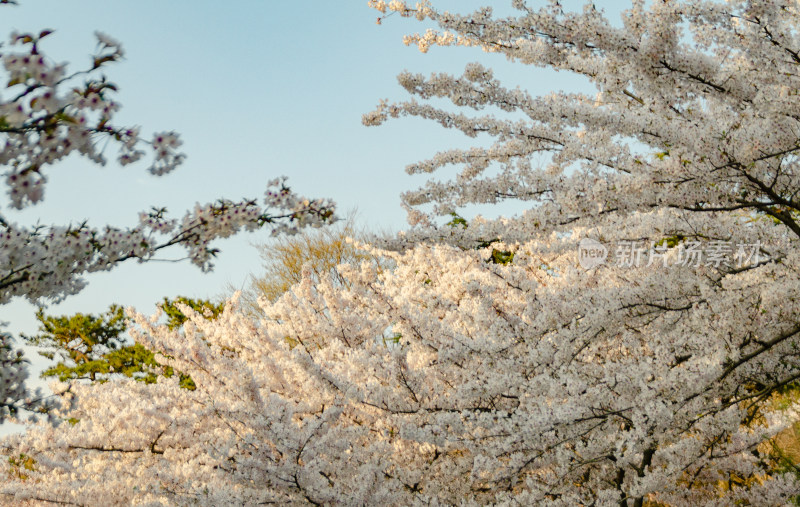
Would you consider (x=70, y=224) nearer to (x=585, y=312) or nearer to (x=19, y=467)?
(x=585, y=312)

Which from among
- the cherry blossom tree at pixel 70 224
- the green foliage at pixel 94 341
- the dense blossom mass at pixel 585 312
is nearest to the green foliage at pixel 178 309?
the green foliage at pixel 94 341

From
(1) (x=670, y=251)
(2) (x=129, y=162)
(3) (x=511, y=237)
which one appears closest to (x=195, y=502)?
(2) (x=129, y=162)

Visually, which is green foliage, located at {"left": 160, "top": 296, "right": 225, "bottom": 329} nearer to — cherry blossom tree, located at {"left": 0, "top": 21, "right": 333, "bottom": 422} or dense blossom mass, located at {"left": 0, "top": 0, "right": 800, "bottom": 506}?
dense blossom mass, located at {"left": 0, "top": 0, "right": 800, "bottom": 506}

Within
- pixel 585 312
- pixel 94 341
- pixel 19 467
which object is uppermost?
pixel 94 341

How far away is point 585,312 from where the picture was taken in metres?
3.59

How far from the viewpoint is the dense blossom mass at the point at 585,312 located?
3234 millimetres

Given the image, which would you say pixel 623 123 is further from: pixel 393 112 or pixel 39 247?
pixel 39 247

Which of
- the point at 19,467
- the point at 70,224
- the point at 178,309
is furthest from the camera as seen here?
the point at 178,309

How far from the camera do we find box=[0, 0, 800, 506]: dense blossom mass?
10.6ft

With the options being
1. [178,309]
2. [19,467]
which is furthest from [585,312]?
[178,309]

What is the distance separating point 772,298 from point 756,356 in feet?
1.58

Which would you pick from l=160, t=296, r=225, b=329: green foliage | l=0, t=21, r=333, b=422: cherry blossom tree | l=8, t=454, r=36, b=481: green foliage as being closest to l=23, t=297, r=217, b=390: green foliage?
l=160, t=296, r=225, b=329: green foliage

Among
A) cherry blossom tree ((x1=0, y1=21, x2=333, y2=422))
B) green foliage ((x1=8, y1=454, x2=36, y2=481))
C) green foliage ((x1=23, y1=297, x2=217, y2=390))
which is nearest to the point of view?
cherry blossom tree ((x1=0, y1=21, x2=333, y2=422))

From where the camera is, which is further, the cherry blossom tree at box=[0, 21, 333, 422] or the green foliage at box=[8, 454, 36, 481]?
the green foliage at box=[8, 454, 36, 481]
